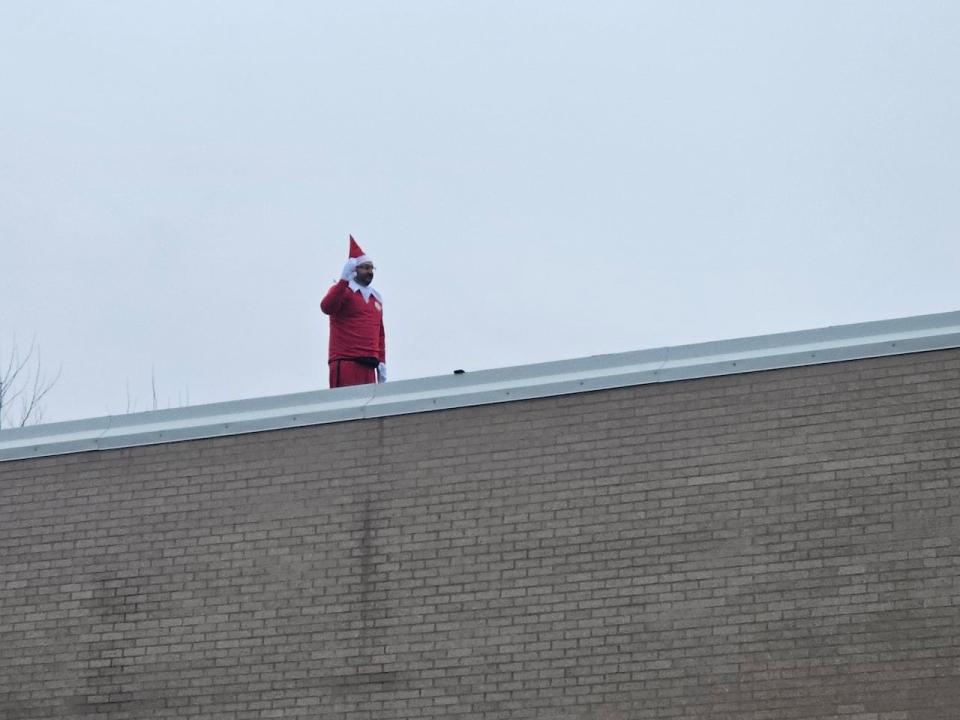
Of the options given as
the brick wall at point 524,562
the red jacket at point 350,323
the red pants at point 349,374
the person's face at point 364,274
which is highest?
the person's face at point 364,274

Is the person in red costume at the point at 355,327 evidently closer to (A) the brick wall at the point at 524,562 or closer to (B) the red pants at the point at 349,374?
(B) the red pants at the point at 349,374

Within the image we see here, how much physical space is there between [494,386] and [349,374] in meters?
2.40

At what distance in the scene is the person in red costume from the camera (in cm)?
1516

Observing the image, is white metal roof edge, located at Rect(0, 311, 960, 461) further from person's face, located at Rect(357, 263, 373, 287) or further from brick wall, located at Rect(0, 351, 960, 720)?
person's face, located at Rect(357, 263, 373, 287)

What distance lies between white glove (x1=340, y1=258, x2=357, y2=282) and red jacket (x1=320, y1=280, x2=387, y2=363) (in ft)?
0.25

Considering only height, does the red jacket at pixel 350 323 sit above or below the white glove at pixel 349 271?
below

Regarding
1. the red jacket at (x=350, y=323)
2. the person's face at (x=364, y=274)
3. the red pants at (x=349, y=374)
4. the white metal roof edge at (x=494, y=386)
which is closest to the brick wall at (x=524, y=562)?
the white metal roof edge at (x=494, y=386)

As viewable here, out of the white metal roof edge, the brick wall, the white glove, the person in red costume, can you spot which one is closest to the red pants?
the person in red costume

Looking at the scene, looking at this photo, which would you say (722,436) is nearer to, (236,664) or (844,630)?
(844,630)

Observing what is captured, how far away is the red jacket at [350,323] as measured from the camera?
599 inches

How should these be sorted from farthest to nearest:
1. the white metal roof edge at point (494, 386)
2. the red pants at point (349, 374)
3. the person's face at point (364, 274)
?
the person's face at point (364, 274) < the red pants at point (349, 374) < the white metal roof edge at point (494, 386)

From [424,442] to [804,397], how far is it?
2790 mm

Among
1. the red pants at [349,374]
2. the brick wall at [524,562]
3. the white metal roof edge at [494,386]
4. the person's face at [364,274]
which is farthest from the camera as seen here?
the person's face at [364,274]

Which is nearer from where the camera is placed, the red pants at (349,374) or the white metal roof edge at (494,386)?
the white metal roof edge at (494,386)
